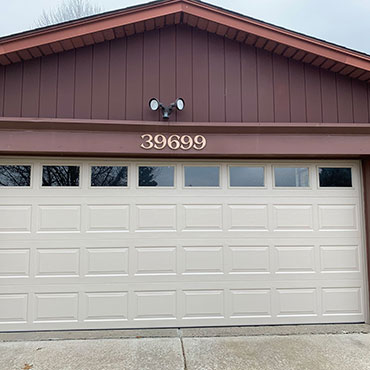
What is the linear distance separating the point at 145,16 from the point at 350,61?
2851 mm

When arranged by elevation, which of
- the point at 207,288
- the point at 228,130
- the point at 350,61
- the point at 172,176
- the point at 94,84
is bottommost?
the point at 207,288

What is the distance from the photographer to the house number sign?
166 inches

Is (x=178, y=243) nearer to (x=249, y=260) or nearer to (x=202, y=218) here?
(x=202, y=218)

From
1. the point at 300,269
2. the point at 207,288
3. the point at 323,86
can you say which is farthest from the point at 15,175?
the point at 323,86

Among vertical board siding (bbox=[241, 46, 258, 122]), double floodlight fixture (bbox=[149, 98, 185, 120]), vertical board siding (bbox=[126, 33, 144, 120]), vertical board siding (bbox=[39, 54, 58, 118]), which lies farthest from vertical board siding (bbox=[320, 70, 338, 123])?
vertical board siding (bbox=[39, 54, 58, 118])

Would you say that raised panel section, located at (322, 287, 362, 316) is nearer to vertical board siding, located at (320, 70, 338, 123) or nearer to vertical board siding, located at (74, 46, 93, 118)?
vertical board siding, located at (320, 70, 338, 123)

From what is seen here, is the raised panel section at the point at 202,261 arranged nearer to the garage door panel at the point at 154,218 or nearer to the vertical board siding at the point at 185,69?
the garage door panel at the point at 154,218

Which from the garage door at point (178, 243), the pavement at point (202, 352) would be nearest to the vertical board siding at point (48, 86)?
the garage door at point (178, 243)

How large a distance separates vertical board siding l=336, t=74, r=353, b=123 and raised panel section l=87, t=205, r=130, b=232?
3.37m

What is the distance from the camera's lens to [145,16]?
13.5 feet

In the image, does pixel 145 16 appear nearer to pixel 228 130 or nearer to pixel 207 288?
pixel 228 130

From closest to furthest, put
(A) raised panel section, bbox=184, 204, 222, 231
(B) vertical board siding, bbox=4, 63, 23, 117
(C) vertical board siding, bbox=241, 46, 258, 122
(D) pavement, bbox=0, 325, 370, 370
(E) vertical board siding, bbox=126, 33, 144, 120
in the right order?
(D) pavement, bbox=0, 325, 370, 370
(B) vertical board siding, bbox=4, 63, 23, 117
(E) vertical board siding, bbox=126, 33, 144, 120
(C) vertical board siding, bbox=241, 46, 258, 122
(A) raised panel section, bbox=184, 204, 222, 231

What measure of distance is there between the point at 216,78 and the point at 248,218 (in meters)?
2.06

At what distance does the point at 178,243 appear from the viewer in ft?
14.4
